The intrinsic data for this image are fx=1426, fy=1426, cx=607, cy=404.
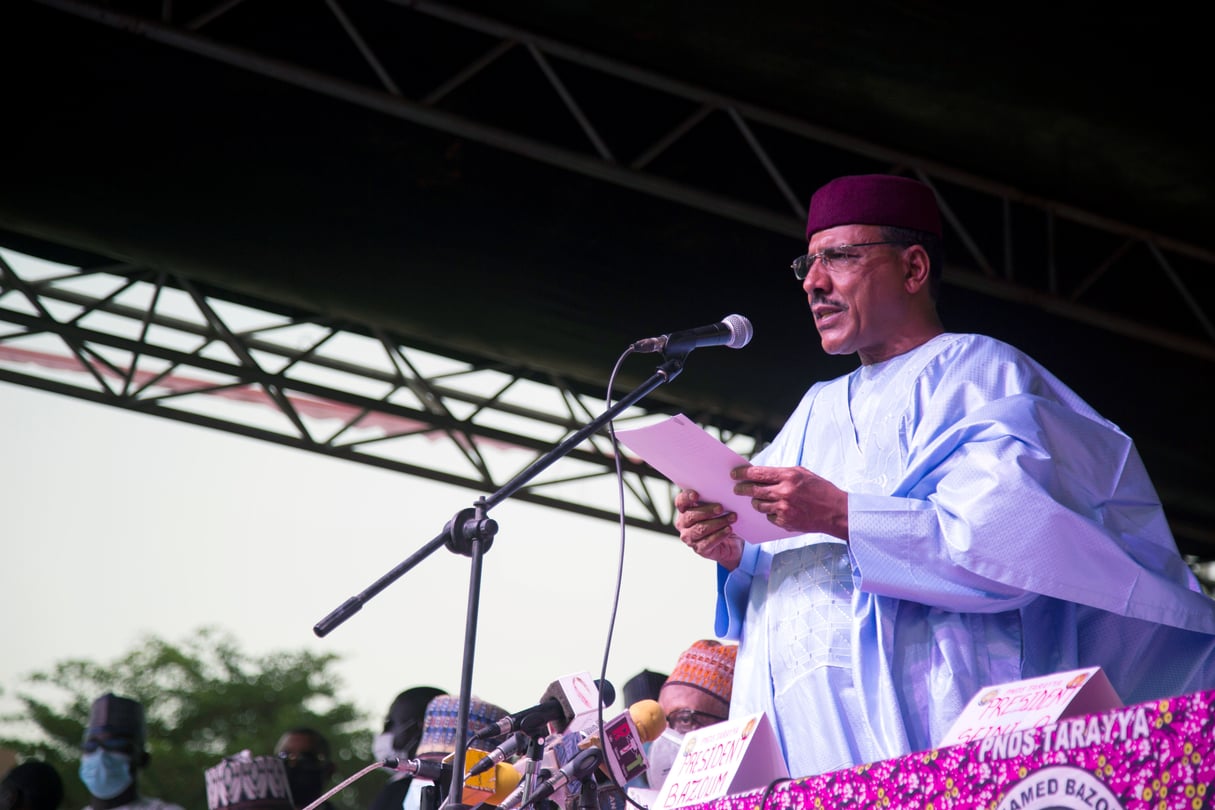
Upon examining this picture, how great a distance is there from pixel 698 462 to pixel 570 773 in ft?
2.00

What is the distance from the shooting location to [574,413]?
9.43 meters

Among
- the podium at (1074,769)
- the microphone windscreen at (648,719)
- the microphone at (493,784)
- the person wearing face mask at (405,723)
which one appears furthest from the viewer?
the person wearing face mask at (405,723)

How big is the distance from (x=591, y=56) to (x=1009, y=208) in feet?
7.78

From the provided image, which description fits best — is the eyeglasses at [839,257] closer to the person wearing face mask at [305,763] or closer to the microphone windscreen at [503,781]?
the microphone windscreen at [503,781]

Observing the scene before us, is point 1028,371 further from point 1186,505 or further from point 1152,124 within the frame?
point 1186,505

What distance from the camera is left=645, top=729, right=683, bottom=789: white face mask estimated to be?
14.6 ft

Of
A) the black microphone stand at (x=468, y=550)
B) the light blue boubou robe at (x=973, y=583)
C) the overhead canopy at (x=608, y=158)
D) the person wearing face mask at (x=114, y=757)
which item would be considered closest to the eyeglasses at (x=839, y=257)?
the light blue boubou robe at (x=973, y=583)

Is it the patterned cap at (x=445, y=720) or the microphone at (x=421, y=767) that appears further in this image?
the patterned cap at (x=445, y=720)

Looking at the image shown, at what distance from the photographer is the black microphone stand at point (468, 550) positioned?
2.29m

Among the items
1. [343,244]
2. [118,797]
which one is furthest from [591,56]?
[118,797]

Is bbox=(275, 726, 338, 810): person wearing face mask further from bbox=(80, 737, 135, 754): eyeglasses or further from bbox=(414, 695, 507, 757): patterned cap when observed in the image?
bbox=(414, 695, 507, 757): patterned cap

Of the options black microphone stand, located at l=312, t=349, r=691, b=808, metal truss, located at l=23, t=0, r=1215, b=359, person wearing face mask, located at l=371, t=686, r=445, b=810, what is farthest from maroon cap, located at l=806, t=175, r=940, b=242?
metal truss, located at l=23, t=0, r=1215, b=359

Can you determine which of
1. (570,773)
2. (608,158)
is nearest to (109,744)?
(608,158)

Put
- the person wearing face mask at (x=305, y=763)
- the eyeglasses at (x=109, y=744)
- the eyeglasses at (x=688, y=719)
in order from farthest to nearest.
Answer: the person wearing face mask at (x=305, y=763)
the eyeglasses at (x=109, y=744)
the eyeglasses at (x=688, y=719)
